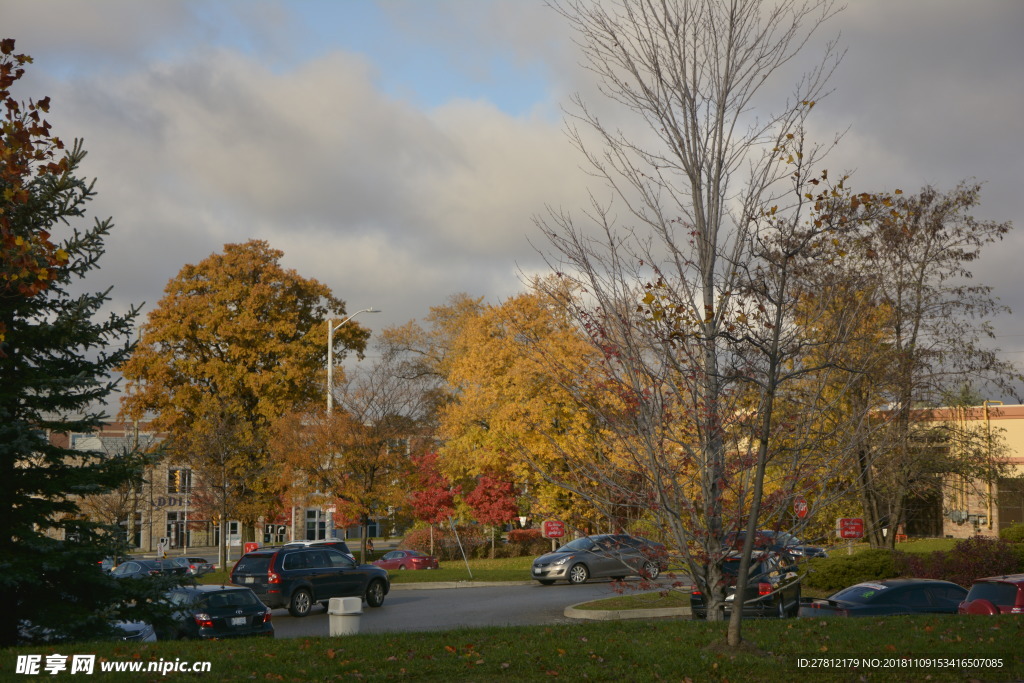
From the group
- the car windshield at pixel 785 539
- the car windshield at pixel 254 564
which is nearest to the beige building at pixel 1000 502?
the car windshield at pixel 254 564

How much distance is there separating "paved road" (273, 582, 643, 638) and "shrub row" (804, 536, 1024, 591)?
6.06 m

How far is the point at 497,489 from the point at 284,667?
31552 millimetres

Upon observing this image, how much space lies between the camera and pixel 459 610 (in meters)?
22.9

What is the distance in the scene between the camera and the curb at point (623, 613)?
67.5ft

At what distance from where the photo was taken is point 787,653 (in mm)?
10273

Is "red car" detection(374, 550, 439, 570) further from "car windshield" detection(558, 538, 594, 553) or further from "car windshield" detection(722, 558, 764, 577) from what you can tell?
"car windshield" detection(722, 558, 764, 577)

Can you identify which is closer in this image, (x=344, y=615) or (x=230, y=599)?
(x=344, y=615)

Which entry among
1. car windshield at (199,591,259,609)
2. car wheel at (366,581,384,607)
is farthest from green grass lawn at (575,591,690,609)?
car windshield at (199,591,259,609)

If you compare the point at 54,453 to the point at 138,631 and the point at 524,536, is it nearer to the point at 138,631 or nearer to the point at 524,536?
the point at 138,631

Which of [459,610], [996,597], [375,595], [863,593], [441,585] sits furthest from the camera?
[441,585]

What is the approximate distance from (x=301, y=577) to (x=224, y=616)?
22.0ft

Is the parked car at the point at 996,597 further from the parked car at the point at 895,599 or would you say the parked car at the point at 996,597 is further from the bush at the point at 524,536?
the bush at the point at 524,536

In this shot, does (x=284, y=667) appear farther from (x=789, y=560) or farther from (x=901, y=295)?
(x=901, y=295)

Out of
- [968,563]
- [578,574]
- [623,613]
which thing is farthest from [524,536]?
[623,613]
